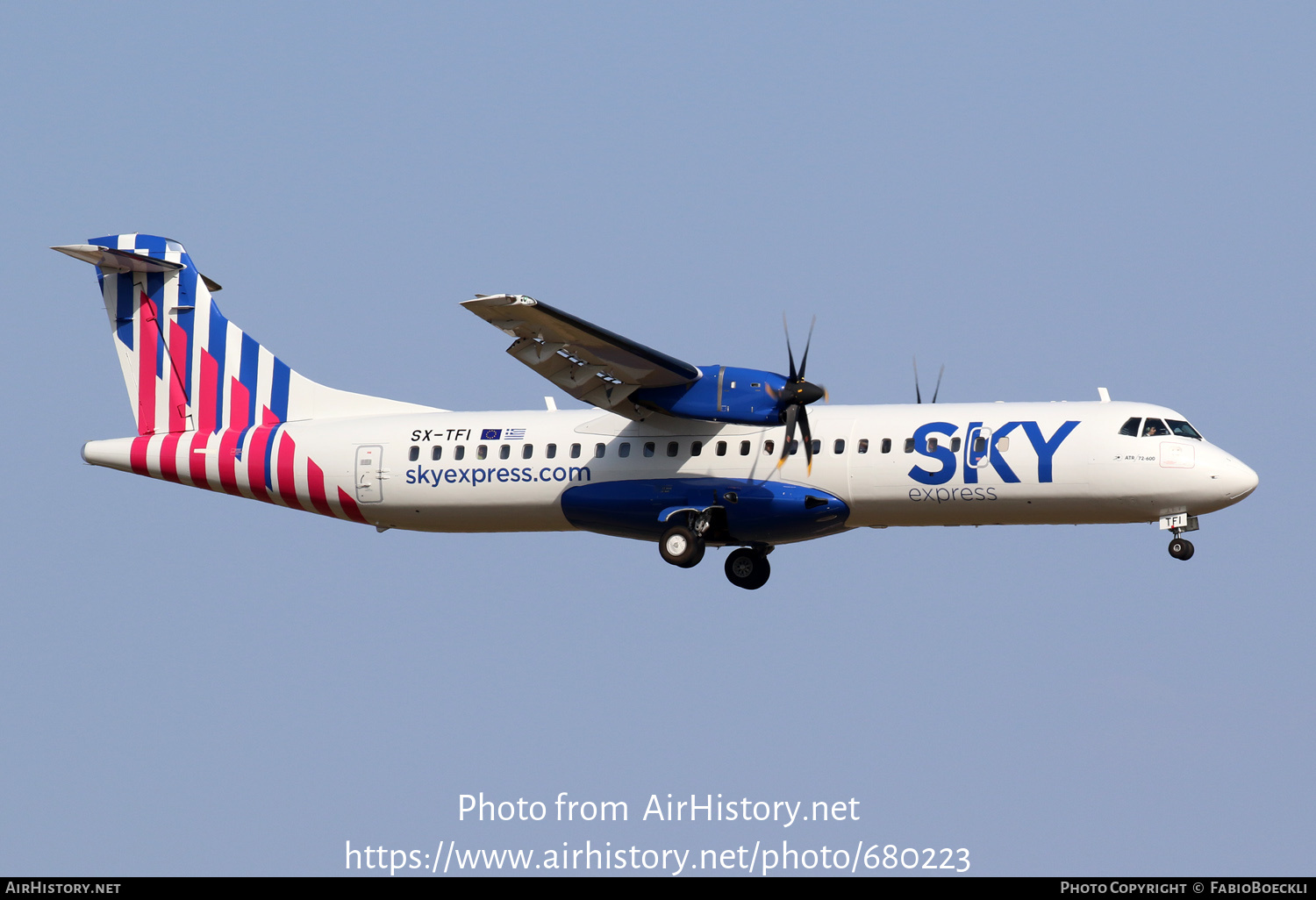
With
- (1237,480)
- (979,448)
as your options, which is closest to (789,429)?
(979,448)

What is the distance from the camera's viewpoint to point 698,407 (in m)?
24.5

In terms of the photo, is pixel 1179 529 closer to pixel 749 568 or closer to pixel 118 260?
pixel 749 568

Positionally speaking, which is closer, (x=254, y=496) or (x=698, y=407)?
(x=698, y=407)

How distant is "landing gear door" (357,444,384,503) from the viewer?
27.1 meters

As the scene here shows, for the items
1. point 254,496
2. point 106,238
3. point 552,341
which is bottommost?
point 254,496

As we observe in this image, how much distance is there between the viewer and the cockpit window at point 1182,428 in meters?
24.1

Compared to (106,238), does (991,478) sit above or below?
below

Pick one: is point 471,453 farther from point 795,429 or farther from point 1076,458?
point 1076,458

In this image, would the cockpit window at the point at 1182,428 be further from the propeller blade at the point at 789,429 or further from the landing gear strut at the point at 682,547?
the landing gear strut at the point at 682,547

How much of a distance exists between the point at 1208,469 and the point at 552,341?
968 cm

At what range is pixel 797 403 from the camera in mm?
24109

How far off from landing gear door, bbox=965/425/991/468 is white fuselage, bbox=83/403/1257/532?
0.03 meters

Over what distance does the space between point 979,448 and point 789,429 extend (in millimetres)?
2843
